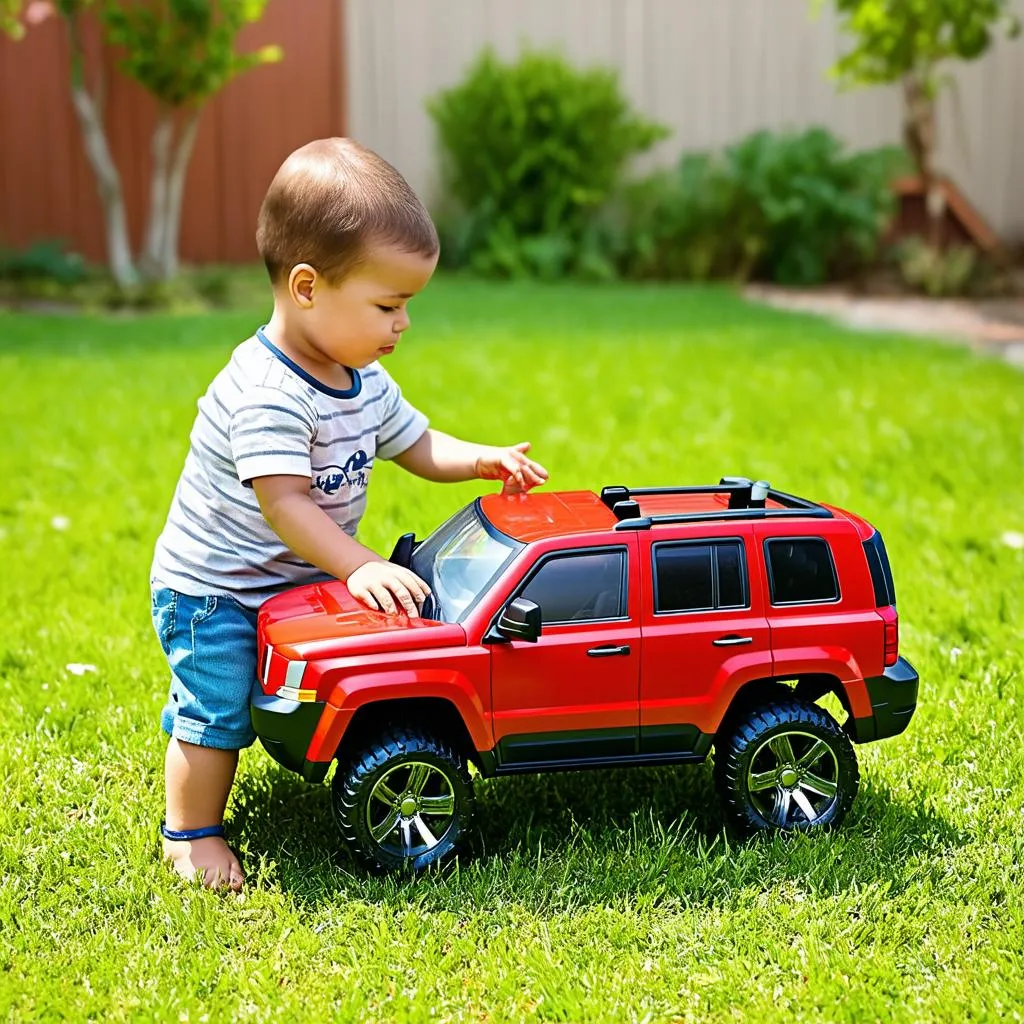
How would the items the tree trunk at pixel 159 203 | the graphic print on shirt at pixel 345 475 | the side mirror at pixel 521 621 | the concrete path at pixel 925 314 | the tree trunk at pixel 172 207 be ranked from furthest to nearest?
the tree trunk at pixel 172 207 → the tree trunk at pixel 159 203 → the concrete path at pixel 925 314 → the graphic print on shirt at pixel 345 475 → the side mirror at pixel 521 621

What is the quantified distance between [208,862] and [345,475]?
80cm

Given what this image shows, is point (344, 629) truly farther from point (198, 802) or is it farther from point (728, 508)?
point (728, 508)

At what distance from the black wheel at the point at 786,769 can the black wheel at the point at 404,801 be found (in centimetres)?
52

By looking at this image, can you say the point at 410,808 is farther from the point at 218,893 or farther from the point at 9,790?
the point at 9,790

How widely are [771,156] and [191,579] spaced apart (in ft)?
36.5

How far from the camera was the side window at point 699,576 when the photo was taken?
2641 mm

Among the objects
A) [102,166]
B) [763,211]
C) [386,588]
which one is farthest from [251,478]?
[763,211]

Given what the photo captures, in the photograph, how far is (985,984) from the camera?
7.55 feet

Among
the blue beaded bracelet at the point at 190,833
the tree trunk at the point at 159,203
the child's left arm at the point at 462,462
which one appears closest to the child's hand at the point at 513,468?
the child's left arm at the point at 462,462

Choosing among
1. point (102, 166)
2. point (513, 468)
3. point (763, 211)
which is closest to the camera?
point (513, 468)

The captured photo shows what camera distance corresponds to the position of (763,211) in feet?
42.1

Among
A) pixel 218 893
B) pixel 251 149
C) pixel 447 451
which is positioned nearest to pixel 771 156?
pixel 251 149

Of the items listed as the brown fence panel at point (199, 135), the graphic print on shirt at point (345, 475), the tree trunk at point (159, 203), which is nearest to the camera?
the graphic print on shirt at point (345, 475)

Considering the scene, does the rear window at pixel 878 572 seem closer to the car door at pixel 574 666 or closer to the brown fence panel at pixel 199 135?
the car door at pixel 574 666
